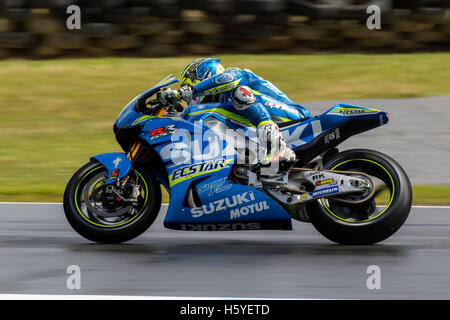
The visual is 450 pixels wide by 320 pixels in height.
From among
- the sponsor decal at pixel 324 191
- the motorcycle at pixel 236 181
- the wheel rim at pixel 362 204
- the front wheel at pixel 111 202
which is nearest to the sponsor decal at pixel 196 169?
the motorcycle at pixel 236 181

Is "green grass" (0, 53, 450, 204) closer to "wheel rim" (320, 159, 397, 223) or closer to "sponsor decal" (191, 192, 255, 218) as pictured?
"sponsor decal" (191, 192, 255, 218)

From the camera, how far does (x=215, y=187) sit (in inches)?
236

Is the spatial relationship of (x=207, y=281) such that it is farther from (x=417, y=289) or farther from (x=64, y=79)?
(x=64, y=79)

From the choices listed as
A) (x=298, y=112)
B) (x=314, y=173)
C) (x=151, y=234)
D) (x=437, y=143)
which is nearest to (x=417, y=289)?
(x=314, y=173)

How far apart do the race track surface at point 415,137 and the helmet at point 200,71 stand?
3.98 meters

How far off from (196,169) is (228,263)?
2.49 ft

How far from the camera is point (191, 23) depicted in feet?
49.6

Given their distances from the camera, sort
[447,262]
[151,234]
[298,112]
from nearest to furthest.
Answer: [447,262], [298,112], [151,234]

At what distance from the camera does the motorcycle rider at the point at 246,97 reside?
588 centimetres

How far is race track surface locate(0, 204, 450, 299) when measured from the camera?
16.8ft

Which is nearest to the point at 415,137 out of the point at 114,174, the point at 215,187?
the point at 215,187

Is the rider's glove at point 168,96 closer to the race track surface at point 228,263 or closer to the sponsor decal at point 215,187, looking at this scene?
the sponsor decal at point 215,187

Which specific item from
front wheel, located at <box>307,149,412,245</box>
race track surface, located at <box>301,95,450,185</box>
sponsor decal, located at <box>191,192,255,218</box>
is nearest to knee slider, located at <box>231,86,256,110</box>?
sponsor decal, located at <box>191,192,255,218</box>

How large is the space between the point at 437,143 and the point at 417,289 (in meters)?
6.30
